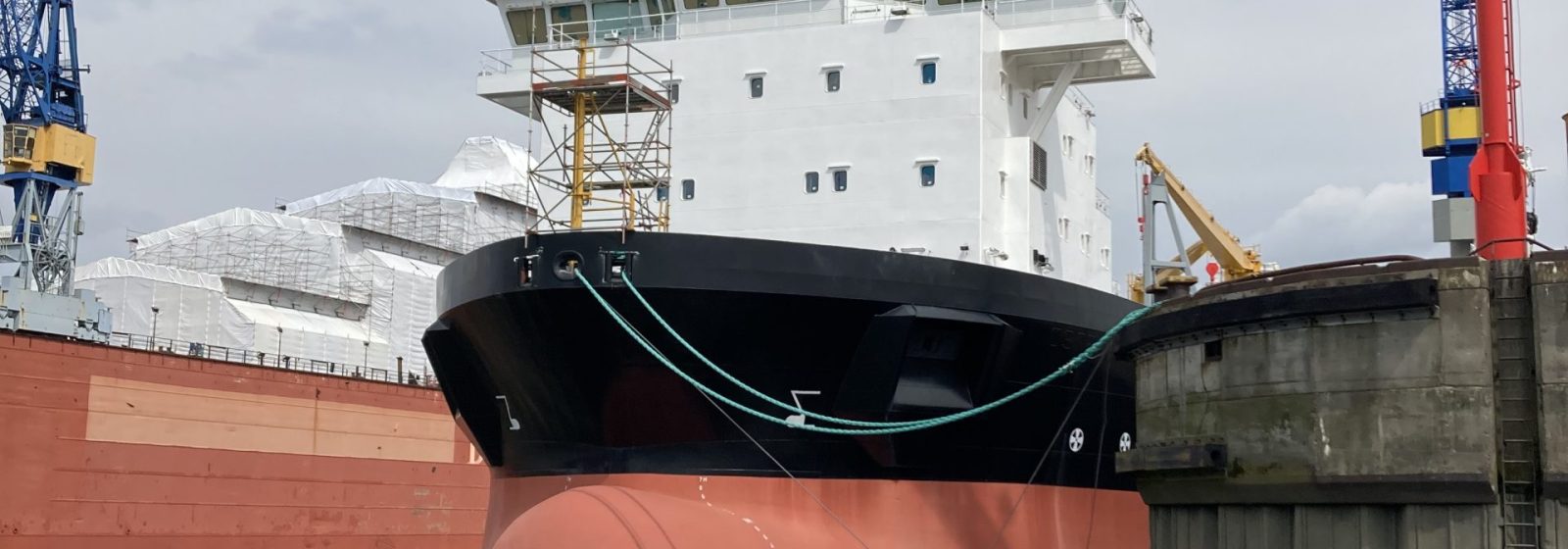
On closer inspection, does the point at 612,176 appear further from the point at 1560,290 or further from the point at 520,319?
the point at 1560,290

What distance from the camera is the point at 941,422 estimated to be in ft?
40.7

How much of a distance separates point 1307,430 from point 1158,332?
1.59 meters

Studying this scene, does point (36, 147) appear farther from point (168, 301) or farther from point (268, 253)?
point (268, 253)

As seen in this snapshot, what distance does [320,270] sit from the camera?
40.5 metres

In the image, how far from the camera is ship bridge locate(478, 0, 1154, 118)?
50.9 feet

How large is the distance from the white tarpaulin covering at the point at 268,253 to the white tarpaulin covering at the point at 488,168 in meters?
6.56

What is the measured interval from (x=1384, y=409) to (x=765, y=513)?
551 centimetres

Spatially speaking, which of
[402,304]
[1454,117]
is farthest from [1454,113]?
[402,304]

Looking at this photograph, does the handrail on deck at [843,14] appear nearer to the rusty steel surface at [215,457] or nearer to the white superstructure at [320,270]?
the rusty steel surface at [215,457]

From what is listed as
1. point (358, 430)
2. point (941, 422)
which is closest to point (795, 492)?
point (941, 422)

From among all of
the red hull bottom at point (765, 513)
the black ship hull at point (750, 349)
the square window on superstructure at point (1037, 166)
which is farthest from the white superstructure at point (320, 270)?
the red hull bottom at point (765, 513)

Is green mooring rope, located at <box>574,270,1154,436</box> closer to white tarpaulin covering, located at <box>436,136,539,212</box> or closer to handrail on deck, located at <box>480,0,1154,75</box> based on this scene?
handrail on deck, located at <box>480,0,1154,75</box>

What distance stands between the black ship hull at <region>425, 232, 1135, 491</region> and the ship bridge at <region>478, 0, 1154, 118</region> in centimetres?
334

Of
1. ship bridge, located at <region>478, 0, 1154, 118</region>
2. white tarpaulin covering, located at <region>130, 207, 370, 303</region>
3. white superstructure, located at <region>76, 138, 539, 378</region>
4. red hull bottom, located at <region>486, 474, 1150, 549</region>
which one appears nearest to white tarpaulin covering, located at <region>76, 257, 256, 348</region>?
white superstructure, located at <region>76, 138, 539, 378</region>
